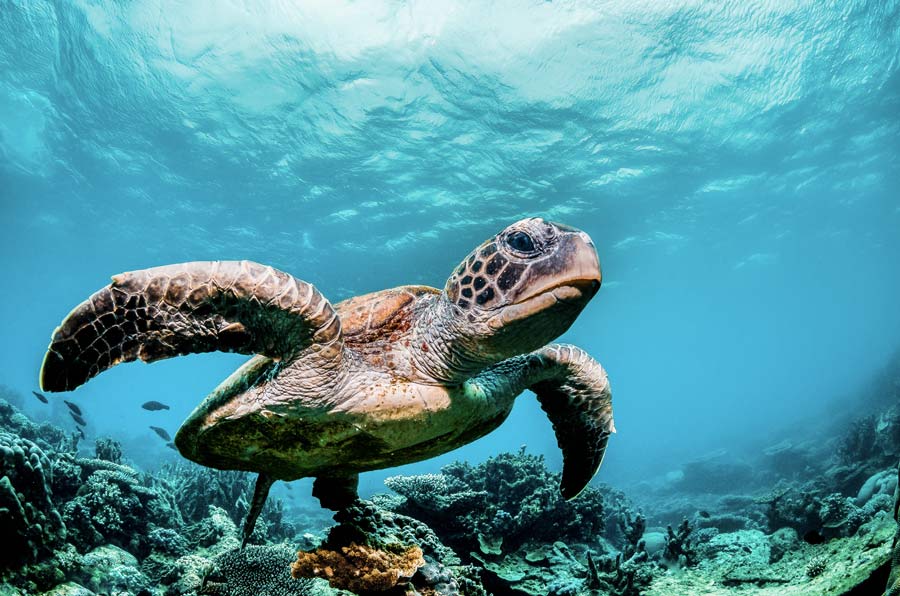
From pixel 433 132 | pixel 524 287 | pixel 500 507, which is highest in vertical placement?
pixel 433 132

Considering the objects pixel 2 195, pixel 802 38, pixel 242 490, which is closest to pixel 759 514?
pixel 242 490

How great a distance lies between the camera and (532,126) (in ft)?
47.6

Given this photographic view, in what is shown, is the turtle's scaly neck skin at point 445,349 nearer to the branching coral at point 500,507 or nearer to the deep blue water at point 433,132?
the branching coral at point 500,507

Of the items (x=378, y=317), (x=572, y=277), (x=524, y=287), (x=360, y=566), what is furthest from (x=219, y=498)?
(x=572, y=277)

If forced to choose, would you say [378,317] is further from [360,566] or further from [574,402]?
[574,402]

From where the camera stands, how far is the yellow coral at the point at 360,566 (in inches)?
109

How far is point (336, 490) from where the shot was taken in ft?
11.9

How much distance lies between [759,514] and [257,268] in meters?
12.0

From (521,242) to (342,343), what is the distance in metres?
1.12

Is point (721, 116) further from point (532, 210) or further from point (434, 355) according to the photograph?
point (434, 355)

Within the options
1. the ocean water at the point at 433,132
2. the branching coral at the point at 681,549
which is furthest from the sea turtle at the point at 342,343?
the ocean water at the point at 433,132

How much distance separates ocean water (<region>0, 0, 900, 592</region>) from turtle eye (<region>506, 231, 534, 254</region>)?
10.9 m

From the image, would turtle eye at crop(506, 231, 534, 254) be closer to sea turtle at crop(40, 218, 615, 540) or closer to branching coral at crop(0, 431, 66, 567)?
sea turtle at crop(40, 218, 615, 540)

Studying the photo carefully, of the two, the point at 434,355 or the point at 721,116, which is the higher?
the point at 721,116
